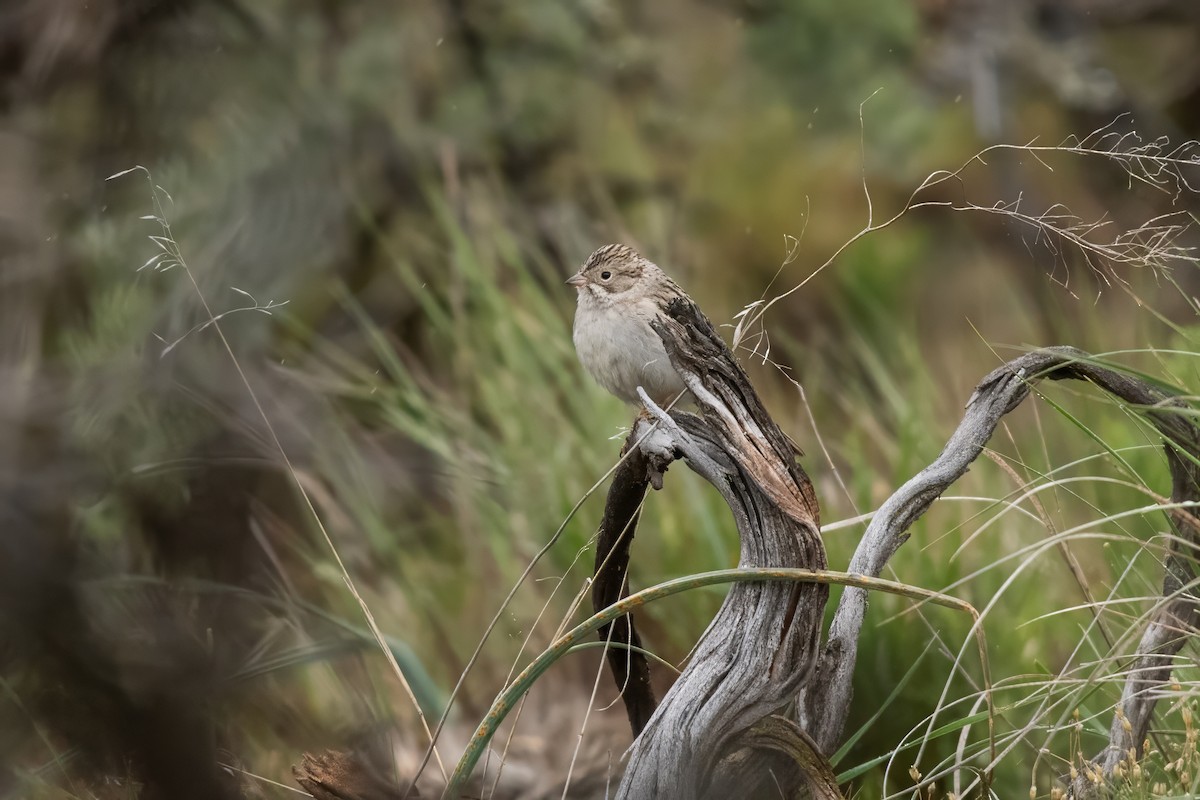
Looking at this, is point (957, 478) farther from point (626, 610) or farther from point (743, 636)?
point (626, 610)

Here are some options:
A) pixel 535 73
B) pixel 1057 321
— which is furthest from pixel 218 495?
pixel 535 73

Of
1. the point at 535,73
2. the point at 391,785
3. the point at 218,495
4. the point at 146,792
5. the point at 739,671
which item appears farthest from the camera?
the point at 535,73

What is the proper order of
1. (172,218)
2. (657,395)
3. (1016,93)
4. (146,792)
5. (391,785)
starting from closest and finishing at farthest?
(146,792), (391,785), (657,395), (172,218), (1016,93)

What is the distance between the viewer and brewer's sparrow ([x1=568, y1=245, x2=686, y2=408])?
233cm

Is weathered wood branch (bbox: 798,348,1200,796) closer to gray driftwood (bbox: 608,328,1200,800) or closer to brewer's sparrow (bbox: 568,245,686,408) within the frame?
gray driftwood (bbox: 608,328,1200,800)

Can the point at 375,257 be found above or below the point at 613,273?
above

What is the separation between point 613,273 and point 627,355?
297 mm

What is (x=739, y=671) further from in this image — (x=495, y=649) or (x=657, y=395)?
(x=495, y=649)

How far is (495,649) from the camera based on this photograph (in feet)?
10.9

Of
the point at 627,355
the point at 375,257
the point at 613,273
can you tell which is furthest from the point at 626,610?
the point at 375,257

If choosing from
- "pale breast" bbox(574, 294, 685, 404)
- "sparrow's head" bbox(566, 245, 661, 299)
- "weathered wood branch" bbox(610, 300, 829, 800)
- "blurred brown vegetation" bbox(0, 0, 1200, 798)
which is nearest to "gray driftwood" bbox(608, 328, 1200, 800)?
"weathered wood branch" bbox(610, 300, 829, 800)

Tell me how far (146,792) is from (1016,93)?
5.52m

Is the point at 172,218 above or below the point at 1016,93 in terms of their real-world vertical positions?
above

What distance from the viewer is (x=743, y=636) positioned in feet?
5.63
